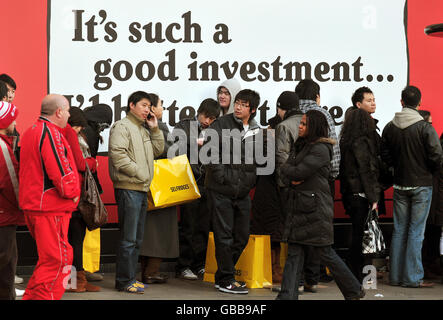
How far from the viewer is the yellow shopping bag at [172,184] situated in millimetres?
8047

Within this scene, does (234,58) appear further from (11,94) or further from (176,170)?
(11,94)

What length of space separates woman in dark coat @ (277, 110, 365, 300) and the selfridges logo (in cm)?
101

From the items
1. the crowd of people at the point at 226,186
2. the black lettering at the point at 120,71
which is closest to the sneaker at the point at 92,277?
the crowd of people at the point at 226,186

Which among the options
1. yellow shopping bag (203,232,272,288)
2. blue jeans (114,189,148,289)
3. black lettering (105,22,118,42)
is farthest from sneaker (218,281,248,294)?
black lettering (105,22,118,42)

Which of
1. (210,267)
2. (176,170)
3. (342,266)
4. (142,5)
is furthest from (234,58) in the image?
(342,266)

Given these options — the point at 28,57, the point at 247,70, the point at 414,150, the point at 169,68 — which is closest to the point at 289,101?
the point at 247,70

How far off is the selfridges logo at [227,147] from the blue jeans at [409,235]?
1547 millimetres

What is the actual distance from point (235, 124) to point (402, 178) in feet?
6.64

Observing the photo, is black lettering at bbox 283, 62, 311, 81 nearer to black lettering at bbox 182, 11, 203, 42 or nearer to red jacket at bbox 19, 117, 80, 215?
black lettering at bbox 182, 11, 203, 42

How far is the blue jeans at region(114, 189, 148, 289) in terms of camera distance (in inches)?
305

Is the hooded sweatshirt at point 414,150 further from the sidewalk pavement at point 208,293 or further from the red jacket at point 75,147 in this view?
the red jacket at point 75,147

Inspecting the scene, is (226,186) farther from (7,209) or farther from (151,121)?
(7,209)

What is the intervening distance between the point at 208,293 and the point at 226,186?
1099 millimetres

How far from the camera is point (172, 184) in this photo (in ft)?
26.7
